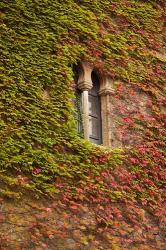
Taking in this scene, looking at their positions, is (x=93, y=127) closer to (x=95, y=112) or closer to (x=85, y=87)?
(x=95, y=112)

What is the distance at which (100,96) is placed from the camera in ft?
26.8

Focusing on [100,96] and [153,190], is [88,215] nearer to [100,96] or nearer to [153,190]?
[153,190]

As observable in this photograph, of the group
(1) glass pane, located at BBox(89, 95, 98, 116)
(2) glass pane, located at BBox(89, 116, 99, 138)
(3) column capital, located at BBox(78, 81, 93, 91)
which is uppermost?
(3) column capital, located at BBox(78, 81, 93, 91)

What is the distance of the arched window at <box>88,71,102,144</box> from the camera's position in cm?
786

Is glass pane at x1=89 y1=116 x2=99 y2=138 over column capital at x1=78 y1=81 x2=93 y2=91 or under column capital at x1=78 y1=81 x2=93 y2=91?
under

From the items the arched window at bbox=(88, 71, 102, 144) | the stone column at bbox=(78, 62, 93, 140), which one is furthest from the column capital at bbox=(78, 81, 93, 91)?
the arched window at bbox=(88, 71, 102, 144)

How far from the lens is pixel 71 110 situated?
7.35m

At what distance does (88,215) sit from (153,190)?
57.2 inches

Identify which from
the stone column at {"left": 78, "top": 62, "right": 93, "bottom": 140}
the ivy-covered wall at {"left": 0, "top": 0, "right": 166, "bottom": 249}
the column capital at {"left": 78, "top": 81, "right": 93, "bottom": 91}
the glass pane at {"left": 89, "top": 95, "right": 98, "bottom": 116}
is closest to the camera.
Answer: the ivy-covered wall at {"left": 0, "top": 0, "right": 166, "bottom": 249}

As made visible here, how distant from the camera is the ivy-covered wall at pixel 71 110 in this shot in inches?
260

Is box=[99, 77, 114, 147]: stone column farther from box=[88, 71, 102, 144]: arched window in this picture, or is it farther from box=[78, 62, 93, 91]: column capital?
box=[78, 62, 93, 91]: column capital

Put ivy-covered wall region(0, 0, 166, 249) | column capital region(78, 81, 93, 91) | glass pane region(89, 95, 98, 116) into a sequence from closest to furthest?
1. ivy-covered wall region(0, 0, 166, 249)
2. column capital region(78, 81, 93, 91)
3. glass pane region(89, 95, 98, 116)

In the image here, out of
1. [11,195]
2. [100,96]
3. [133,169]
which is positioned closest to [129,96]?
[100,96]

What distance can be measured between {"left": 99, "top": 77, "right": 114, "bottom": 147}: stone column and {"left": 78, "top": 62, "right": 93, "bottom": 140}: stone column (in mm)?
317
